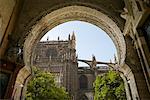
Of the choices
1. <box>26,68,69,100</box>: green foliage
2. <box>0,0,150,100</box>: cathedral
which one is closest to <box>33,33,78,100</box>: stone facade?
<box>26,68,69,100</box>: green foliage

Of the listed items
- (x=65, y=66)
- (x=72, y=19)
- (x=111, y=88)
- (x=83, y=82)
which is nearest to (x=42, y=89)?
(x=111, y=88)

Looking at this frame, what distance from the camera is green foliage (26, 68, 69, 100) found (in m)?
23.1

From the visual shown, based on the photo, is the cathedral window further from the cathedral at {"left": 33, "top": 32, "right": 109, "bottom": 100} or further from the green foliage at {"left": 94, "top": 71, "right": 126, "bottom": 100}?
the green foliage at {"left": 94, "top": 71, "right": 126, "bottom": 100}

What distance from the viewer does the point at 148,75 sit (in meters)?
7.80

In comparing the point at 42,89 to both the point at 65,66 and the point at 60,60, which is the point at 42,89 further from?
the point at 60,60

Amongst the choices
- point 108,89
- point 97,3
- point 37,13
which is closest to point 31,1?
point 37,13

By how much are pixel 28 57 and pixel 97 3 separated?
15.2 ft

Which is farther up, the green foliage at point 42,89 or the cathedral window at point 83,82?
the cathedral window at point 83,82

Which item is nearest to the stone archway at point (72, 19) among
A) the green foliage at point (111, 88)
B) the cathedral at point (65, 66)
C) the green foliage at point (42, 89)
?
the green foliage at point (42, 89)

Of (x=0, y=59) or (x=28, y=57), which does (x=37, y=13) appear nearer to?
(x=28, y=57)

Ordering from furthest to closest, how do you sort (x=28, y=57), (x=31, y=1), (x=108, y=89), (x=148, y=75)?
(x=108, y=89)
(x=31, y=1)
(x=28, y=57)
(x=148, y=75)

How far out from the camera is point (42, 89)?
23.9 metres

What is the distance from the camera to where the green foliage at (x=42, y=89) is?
23109 mm

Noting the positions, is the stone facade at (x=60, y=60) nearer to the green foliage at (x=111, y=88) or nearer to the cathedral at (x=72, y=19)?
the green foliage at (x=111, y=88)
